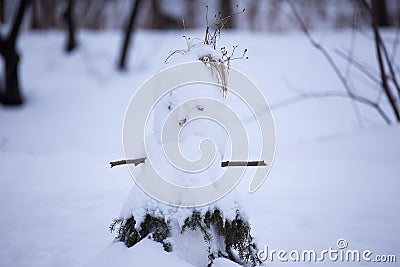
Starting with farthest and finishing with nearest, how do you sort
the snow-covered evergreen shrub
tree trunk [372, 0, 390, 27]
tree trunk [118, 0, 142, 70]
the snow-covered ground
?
tree trunk [372, 0, 390, 27] → tree trunk [118, 0, 142, 70] → the snow-covered ground → the snow-covered evergreen shrub

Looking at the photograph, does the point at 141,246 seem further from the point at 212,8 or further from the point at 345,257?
the point at 212,8

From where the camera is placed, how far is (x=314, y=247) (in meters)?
2.63

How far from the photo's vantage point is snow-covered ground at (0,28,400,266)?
2686mm

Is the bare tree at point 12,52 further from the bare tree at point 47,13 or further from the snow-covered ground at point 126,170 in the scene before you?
the bare tree at point 47,13

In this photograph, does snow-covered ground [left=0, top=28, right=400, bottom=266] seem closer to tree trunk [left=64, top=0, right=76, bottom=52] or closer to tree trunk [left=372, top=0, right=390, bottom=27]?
tree trunk [left=64, top=0, right=76, bottom=52]

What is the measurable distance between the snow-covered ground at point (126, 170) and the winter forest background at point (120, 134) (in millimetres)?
15

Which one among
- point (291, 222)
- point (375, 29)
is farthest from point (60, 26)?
point (291, 222)

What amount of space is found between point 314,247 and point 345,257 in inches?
7.8

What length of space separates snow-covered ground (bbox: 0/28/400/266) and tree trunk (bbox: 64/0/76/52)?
0.24 meters

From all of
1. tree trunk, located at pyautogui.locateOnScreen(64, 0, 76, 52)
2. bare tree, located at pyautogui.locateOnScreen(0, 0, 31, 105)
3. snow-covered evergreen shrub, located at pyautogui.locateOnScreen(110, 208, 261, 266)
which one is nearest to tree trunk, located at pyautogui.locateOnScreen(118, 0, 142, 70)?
tree trunk, located at pyautogui.locateOnScreen(64, 0, 76, 52)

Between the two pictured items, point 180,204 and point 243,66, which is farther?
point 243,66

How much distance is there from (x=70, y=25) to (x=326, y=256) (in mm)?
8564

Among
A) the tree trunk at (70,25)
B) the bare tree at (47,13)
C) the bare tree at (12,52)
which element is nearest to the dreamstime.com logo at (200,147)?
the bare tree at (12,52)

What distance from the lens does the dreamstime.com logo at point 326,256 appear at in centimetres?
246
